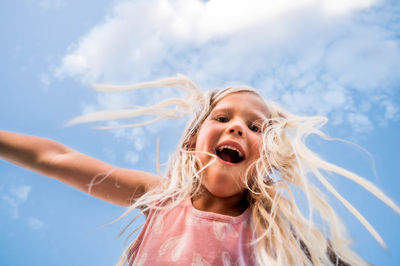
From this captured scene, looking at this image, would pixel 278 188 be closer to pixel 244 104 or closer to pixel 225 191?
pixel 225 191

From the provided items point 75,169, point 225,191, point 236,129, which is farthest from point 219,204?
point 75,169

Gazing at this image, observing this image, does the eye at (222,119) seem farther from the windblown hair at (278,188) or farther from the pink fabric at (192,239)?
the pink fabric at (192,239)

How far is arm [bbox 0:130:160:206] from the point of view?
1433 mm

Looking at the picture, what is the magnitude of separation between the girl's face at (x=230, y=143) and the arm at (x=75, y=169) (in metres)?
0.34

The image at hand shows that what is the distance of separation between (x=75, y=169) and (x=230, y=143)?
0.80 meters

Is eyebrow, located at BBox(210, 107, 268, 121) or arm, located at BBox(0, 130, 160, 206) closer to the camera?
arm, located at BBox(0, 130, 160, 206)

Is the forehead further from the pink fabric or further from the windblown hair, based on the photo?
the pink fabric

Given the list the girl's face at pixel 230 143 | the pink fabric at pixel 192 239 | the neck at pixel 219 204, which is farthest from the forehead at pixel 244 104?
the pink fabric at pixel 192 239

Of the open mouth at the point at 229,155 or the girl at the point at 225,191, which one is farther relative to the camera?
the open mouth at the point at 229,155

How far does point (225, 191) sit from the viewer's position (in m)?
1.50

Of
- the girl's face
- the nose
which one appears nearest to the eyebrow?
the girl's face

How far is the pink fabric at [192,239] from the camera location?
1287mm

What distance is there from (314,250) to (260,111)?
79 centimetres

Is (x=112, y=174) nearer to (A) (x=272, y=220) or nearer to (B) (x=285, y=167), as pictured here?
(A) (x=272, y=220)
